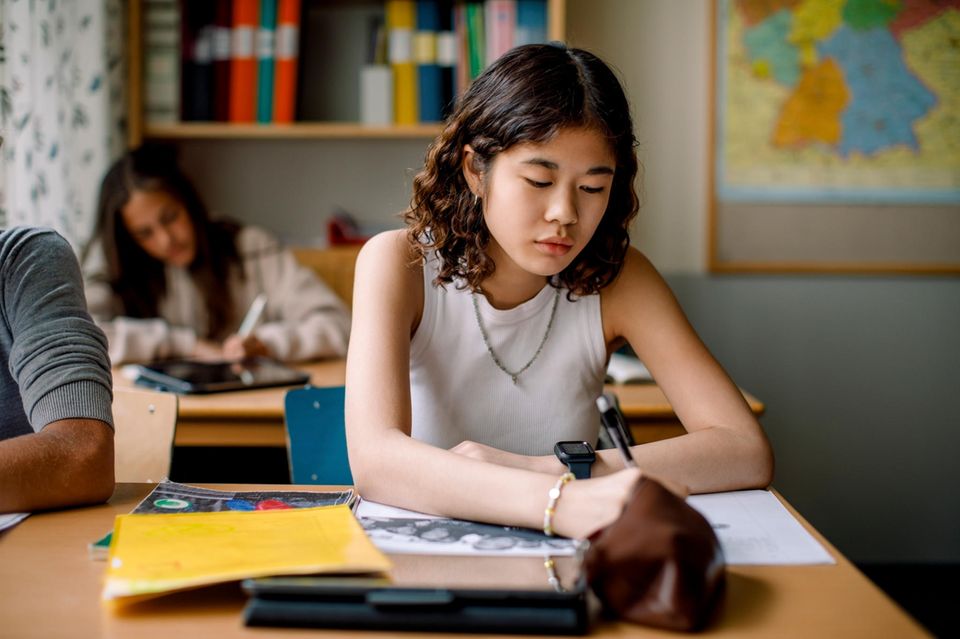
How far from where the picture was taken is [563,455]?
1.08 meters

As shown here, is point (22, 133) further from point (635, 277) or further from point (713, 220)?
point (713, 220)

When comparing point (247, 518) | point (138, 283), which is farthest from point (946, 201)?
point (247, 518)

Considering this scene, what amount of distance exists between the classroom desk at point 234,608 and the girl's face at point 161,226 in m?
1.72

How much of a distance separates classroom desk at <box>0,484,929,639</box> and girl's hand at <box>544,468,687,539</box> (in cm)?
12

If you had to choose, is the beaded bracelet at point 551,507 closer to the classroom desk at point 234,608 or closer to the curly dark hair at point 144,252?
the classroom desk at point 234,608

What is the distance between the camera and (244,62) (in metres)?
2.77

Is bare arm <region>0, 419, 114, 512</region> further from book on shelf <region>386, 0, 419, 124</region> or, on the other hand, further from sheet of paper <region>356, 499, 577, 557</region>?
book on shelf <region>386, 0, 419, 124</region>

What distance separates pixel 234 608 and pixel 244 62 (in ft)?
7.39

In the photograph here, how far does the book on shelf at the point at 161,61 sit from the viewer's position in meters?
2.78

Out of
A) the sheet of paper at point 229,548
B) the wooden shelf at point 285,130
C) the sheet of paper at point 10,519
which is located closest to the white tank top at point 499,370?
the sheet of paper at point 229,548

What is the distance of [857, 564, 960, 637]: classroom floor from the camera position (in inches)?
95.9

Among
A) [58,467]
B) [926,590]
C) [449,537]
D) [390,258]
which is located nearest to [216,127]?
[390,258]

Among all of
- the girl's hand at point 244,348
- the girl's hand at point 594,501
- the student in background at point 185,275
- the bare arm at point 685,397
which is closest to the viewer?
the girl's hand at point 594,501

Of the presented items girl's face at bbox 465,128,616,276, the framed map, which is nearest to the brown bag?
girl's face at bbox 465,128,616,276
